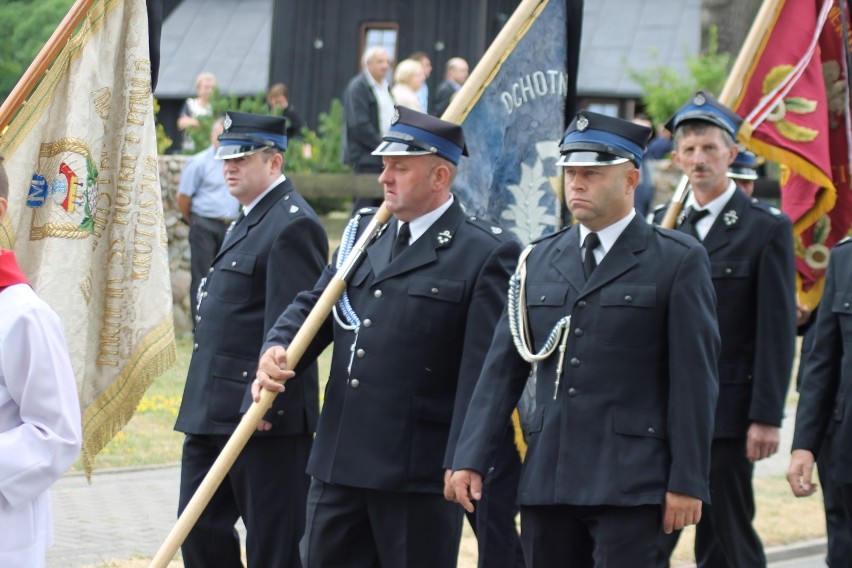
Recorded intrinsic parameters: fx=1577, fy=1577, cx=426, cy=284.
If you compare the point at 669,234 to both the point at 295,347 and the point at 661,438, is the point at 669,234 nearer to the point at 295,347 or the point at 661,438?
the point at 661,438

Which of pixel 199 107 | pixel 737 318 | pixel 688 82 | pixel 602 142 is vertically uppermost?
pixel 688 82

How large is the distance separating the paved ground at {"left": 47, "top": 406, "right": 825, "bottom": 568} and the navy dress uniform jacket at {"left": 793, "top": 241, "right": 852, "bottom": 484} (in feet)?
8.67

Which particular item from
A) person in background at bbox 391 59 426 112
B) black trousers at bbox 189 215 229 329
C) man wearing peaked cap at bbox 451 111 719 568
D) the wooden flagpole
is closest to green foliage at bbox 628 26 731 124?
person in background at bbox 391 59 426 112

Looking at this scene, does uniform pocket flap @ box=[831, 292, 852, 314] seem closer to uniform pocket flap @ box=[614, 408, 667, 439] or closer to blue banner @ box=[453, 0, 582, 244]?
blue banner @ box=[453, 0, 582, 244]

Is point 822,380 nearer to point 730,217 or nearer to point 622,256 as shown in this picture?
point 730,217

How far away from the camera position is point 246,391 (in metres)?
6.50

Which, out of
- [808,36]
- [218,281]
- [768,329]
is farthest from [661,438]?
[808,36]

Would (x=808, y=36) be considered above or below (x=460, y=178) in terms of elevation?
above

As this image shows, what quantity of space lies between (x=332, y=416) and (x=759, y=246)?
231 cm

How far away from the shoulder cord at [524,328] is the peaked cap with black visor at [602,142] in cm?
43

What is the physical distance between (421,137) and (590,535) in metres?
1.61

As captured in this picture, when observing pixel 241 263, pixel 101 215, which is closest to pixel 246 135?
Answer: pixel 241 263

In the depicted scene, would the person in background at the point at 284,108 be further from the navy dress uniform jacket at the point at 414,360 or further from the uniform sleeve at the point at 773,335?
the navy dress uniform jacket at the point at 414,360

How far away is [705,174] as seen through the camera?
7.15m
